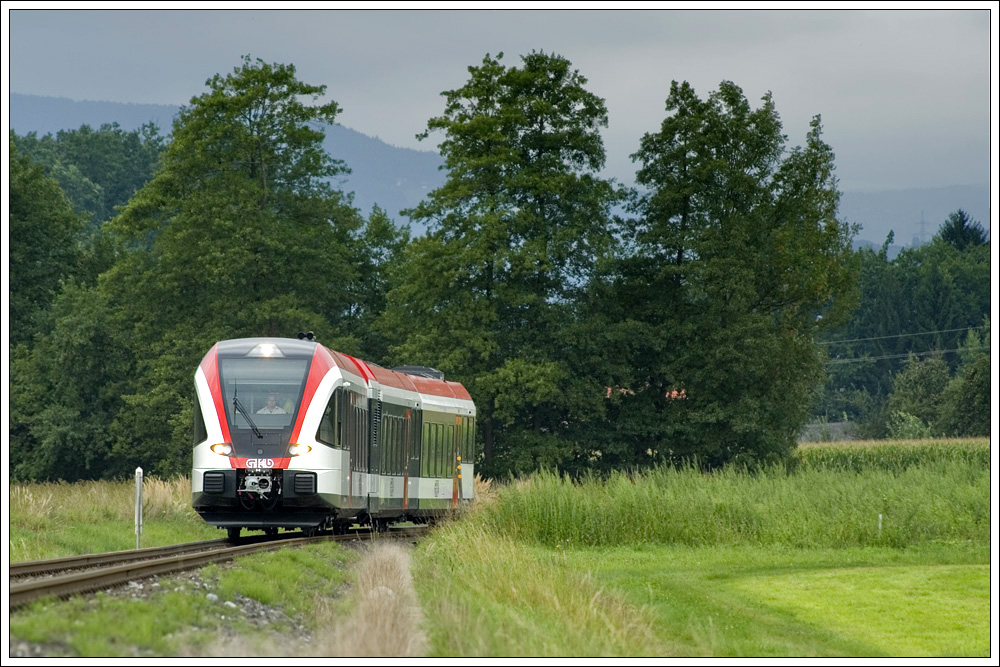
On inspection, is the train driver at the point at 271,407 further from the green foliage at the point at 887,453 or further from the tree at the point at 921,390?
the tree at the point at 921,390

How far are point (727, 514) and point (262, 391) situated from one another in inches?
395

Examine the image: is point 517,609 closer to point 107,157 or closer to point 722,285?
point 722,285

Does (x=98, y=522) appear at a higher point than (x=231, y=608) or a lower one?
lower

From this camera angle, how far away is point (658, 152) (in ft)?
191

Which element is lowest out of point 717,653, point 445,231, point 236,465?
point 717,653

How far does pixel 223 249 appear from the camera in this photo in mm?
57812

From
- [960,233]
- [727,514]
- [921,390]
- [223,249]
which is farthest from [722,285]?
[960,233]

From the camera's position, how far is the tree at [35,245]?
6756 centimetres

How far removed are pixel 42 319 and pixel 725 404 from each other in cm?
3046

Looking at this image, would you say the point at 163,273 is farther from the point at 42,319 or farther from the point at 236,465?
the point at 236,465

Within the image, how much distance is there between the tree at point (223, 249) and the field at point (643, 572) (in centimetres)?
1984

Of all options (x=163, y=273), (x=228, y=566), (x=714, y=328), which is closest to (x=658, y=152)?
(x=714, y=328)

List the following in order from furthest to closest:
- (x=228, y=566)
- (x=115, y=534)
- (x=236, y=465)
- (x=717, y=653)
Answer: (x=115, y=534)
(x=236, y=465)
(x=228, y=566)
(x=717, y=653)

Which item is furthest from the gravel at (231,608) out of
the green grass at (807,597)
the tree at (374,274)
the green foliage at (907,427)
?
the green foliage at (907,427)
